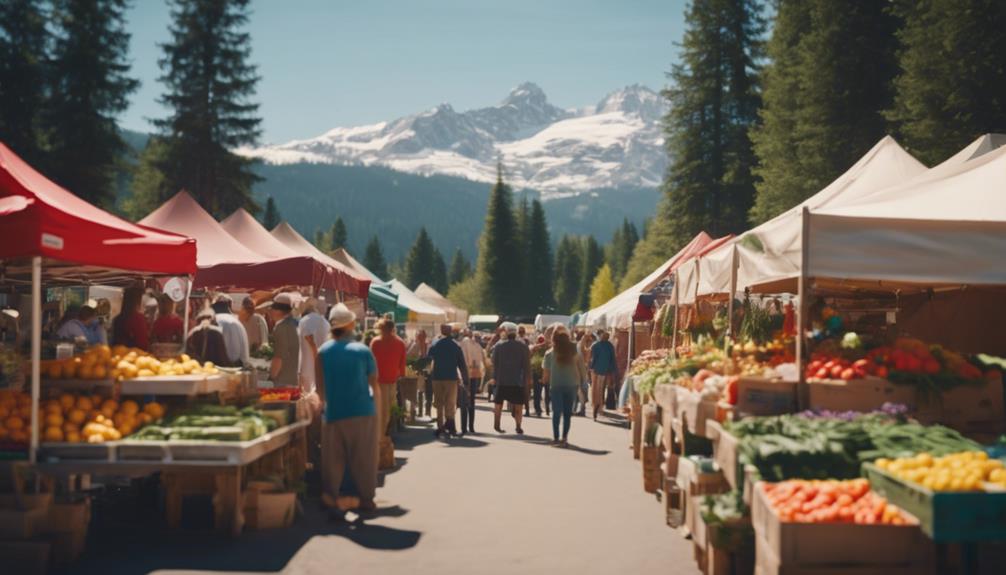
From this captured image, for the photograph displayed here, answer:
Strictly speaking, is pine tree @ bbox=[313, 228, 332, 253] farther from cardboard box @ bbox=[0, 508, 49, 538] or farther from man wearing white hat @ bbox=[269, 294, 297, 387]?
cardboard box @ bbox=[0, 508, 49, 538]

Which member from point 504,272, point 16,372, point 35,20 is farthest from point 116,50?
point 504,272

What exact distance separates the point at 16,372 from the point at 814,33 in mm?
32041

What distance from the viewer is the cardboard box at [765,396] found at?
829cm

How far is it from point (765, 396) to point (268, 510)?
14.5 ft

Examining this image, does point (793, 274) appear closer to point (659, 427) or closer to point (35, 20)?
point (659, 427)

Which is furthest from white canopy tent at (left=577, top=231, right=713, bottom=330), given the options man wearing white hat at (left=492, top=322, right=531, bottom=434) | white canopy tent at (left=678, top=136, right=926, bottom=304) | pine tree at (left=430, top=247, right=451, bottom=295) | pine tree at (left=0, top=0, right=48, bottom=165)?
pine tree at (left=430, top=247, right=451, bottom=295)

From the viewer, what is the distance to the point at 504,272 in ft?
360

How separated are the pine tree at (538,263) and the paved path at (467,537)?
10313 cm

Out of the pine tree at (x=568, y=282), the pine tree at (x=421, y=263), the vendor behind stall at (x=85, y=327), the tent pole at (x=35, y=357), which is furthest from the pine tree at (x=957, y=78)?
the pine tree at (x=421, y=263)

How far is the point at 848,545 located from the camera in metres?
5.66

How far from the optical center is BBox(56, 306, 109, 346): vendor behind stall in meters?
14.1

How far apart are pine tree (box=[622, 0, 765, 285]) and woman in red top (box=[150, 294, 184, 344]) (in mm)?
36176

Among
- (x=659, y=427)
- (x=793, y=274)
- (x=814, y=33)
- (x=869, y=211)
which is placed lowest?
(x=659, y=427)

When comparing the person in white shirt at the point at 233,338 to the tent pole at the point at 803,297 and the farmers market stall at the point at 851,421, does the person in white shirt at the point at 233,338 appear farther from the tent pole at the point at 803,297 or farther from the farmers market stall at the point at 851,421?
the tent pole at the point at 803,297
